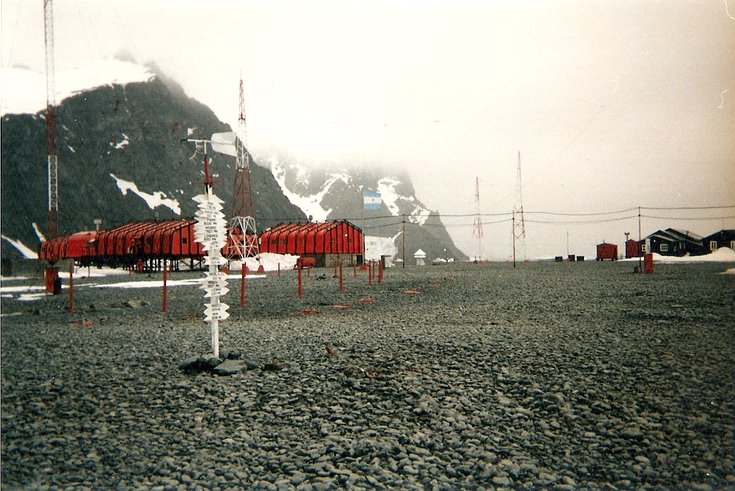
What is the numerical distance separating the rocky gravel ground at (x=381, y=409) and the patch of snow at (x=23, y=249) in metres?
69.9

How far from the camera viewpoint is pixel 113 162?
109188 mm

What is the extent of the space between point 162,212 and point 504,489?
114 meters

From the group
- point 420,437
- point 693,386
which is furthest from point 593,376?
point 420,437

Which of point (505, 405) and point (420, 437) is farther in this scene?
point (505, 405)

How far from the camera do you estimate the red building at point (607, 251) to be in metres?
83.3

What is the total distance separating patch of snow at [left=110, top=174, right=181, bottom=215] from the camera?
107 metres

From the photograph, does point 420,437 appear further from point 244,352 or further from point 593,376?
point 244,352

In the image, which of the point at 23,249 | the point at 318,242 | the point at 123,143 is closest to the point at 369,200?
the point at 318,242

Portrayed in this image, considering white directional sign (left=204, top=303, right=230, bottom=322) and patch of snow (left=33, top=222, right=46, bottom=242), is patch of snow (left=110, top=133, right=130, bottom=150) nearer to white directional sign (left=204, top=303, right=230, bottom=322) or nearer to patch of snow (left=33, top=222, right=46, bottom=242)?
patch of snow (left=33, top=222, right=46, bottom=242)

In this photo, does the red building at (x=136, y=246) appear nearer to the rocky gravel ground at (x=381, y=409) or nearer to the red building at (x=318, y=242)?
the red building at (x=318, y=242)

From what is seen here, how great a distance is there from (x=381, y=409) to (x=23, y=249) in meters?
80.9

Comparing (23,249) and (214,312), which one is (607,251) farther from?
(23,249)

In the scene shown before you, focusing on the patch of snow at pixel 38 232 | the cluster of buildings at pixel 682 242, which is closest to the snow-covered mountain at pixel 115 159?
the patch of snow at pixel 38 232

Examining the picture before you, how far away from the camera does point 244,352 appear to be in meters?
8.43
